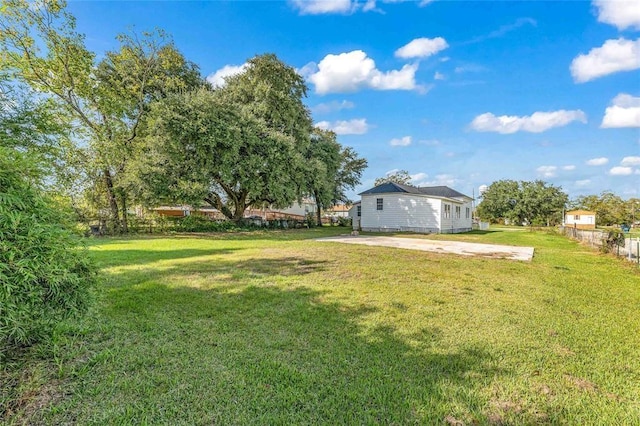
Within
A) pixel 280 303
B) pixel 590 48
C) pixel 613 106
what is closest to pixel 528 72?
pixel 590 48

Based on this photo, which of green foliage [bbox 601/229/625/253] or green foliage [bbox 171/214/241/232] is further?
green foliage [bbox 171/214/241/232]

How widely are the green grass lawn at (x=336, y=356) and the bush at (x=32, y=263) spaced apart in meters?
0.38

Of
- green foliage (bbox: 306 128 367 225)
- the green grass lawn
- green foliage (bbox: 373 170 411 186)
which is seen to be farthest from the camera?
green foliage (bbox: 373 170 411 186)

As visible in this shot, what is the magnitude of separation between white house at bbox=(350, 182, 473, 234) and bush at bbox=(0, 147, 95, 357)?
65.0ft

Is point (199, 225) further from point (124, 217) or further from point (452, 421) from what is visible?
point (452, 421)

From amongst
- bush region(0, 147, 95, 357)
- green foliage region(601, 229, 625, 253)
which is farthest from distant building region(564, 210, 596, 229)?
bush region(0, 147, 95, 357)

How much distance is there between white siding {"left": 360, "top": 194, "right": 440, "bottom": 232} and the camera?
20.2 meters

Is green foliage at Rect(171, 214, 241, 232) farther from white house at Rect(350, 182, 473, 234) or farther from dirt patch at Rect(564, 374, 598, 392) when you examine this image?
dirt patch at Rect(564, 374, 598, 392)

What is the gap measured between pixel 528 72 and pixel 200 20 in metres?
14.4

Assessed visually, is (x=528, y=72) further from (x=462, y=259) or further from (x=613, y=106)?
(x=462, y=259)

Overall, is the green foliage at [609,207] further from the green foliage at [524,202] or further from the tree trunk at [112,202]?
the tree trunk at [112,202]

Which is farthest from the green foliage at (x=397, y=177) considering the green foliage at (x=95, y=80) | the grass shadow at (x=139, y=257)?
the grass shadow at (x=139, y=257)

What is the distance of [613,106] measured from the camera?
14250mm

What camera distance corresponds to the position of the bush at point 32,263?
1879 mm
